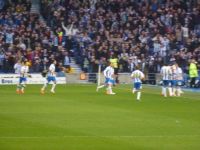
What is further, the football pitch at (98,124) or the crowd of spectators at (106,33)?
the crowd of spectators at (106,33)

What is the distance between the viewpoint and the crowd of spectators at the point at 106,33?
172 feet

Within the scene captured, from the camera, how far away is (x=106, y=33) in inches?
2143

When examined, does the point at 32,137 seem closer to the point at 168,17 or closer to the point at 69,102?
the point at 69,102

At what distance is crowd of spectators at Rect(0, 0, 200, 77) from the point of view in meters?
52.3

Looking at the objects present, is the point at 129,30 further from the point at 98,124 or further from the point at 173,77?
the point at 98,124

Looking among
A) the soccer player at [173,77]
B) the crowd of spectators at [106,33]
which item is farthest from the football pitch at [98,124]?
the crowd of spectators at [106,33]

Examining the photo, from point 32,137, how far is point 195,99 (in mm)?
18478

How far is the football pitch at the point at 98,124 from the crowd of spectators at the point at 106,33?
16.8 m

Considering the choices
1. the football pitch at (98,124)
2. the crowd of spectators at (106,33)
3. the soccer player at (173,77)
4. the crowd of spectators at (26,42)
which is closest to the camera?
the football pitch at (98,124)

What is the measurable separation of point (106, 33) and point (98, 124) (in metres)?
31.7

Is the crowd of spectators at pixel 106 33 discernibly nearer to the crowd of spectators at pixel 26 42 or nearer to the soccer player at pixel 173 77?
the crowd of spectators at pixel 26 42

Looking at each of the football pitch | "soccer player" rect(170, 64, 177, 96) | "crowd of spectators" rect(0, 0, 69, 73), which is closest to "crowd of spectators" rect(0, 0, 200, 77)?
"crowd of spectators" rect(0, 0, 69, 73)

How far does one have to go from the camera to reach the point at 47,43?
176 ft

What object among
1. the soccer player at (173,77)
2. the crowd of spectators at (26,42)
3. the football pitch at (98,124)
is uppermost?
the crowd of spectators at (26,42)
